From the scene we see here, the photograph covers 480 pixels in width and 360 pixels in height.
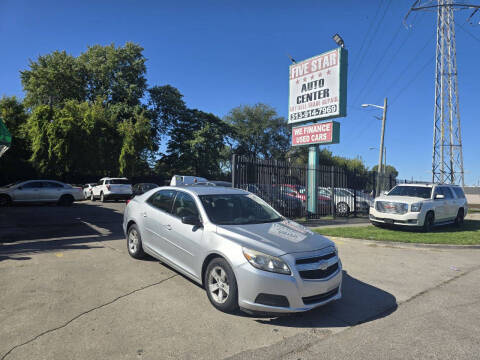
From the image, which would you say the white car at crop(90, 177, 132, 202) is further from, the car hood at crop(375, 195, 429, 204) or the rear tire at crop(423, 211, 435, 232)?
the rear tire at crop(423, 211, 435, 232)

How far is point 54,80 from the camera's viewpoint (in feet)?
109

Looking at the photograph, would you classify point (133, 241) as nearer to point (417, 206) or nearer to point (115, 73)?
point (417, 206)

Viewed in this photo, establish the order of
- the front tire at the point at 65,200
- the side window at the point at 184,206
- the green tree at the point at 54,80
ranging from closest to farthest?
the side window at the point at 184,206
the front tire at the point at 65,200
the green tree at the point at 54,80

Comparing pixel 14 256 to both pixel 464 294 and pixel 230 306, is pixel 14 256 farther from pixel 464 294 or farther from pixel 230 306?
pixel 464 294

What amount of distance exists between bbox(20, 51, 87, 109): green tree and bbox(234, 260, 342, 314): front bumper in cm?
3509

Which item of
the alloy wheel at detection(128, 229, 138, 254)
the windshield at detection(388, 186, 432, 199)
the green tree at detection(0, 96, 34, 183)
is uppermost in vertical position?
the green tree at detection(0, 96, 34, 183)

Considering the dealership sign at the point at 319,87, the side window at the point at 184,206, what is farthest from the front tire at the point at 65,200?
the side window at the point at 184,206

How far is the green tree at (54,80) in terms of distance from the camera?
32.8m

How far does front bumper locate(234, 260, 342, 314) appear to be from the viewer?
3562 millimetres

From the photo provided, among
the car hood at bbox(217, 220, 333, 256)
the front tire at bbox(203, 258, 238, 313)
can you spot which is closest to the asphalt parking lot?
the front tire at bbox(203, 258, 238, 313)

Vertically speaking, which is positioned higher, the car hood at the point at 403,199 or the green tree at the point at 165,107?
the green tree at the point at 165,107

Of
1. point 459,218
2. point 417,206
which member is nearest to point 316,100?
point 417,206

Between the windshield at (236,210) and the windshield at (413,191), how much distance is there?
28.9 feet

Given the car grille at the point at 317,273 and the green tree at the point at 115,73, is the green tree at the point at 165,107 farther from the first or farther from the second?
the car grille at the point at 317,273
